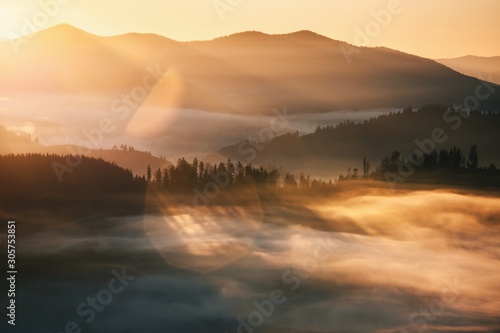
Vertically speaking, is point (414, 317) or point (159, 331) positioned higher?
point (414, 317)

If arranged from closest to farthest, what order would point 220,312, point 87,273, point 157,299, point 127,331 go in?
point 127,331 → point 220,312 → point 157,299 → point 87,273

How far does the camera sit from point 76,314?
527 feet

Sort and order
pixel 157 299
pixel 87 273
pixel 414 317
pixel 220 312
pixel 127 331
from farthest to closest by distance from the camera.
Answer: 1. pixel 87 273
2. pixel 157 299
3. pixel 220 312
4. pixel 127 331
5. pixel 414 317

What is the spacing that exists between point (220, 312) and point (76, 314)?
33160 mm

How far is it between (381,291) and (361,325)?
33078 mm

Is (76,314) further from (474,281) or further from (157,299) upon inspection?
(474,281)

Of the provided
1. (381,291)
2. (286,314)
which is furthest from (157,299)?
(381,291)

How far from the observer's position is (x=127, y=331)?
151250 millimetres

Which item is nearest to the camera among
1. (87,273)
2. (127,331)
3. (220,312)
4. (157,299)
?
(127,331)

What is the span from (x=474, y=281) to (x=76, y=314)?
101 meters

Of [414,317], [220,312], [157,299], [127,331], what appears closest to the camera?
[414,317]

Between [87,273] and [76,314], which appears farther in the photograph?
[87,273]

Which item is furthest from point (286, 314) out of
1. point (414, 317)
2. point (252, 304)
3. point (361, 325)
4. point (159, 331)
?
point (414, 317)

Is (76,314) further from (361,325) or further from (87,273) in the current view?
(361,325)
